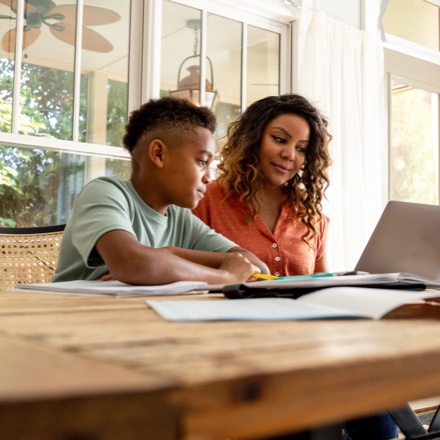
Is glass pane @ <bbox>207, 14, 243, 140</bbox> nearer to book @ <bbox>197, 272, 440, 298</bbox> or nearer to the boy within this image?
the boy

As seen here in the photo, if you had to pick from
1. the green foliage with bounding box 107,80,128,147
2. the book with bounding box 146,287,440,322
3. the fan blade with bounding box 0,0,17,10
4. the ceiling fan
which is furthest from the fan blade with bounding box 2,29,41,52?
the book with bounding box 146,287,440,322

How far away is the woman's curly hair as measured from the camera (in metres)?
2.06

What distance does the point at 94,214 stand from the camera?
1.29m

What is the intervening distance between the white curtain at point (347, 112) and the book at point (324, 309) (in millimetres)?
2768

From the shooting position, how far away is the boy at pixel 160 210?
1237 mm

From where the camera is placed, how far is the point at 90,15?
2830mm

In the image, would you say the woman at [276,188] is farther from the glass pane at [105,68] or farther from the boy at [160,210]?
the glass pane at [105,68]

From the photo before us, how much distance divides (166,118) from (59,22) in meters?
1.34

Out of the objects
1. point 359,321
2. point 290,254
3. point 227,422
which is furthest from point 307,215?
point 227,422

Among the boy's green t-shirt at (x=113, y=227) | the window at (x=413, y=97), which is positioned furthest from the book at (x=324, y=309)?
the window at (x=413, y=97)

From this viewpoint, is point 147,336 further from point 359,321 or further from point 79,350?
point 359,321

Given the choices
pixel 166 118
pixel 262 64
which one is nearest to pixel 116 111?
pixel 262 64

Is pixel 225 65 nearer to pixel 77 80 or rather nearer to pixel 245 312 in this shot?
pixel 77 80

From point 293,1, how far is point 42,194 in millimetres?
1847
